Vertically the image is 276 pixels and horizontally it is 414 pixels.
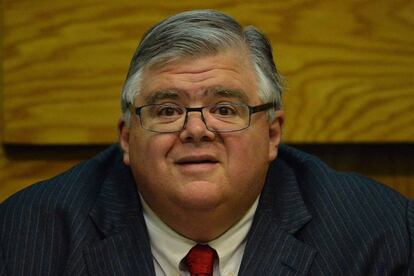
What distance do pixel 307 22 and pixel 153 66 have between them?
713mm

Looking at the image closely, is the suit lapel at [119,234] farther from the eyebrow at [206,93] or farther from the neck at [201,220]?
the eyebrow at [206,93]

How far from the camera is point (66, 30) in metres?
2.31

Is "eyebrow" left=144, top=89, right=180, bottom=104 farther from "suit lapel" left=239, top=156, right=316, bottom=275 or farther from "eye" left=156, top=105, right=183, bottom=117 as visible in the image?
"suit lapel" left=239, top=156, right=316, bottom=275

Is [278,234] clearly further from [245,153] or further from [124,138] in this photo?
[124,138]

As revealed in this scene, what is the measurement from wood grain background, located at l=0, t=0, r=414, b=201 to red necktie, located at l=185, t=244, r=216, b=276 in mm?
A: 619

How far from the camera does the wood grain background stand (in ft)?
7.57

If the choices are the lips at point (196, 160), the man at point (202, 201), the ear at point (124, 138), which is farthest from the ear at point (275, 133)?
the ear at point (124, 138)

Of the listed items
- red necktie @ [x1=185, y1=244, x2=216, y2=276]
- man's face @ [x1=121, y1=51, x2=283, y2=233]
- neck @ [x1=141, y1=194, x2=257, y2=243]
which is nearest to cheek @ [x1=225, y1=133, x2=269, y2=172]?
man's face @ [x1=121, y1=51, x2=283, y2=233]

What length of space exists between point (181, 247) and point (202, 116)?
34 cm

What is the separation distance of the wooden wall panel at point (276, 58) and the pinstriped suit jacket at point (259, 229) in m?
0.39

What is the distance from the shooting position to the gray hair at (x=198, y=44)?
1.73m

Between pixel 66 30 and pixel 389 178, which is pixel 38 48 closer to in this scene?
pixel 66 30

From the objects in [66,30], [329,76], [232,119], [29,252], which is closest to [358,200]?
[232,119]

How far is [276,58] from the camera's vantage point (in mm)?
2307
